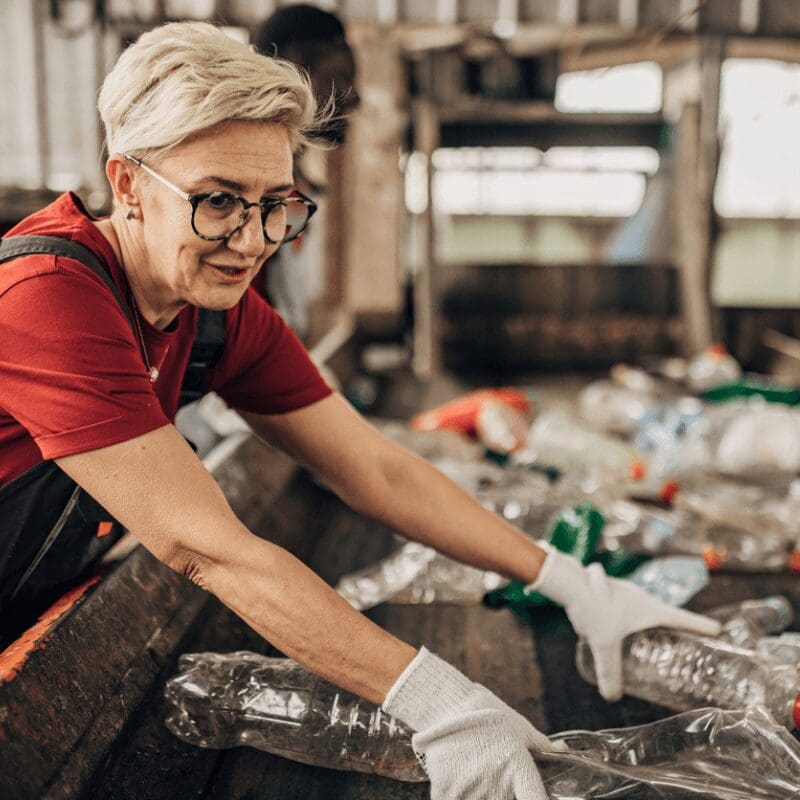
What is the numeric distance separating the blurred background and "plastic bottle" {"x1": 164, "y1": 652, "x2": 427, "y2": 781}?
154 inches

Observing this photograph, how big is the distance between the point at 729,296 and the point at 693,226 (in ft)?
15.6

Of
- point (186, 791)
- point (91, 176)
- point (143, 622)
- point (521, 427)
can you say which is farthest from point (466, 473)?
point (91, 176)

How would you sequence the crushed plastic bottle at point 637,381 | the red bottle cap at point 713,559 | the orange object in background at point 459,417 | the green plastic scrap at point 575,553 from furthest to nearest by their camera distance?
the crushed plastic bottle at point 637,381, the orange object in background at point 459,417, the red bottle cap at point 713,559, the green plastic scrap at point 575,553

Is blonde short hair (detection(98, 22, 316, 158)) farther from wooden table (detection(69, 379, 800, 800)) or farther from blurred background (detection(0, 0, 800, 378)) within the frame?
blurred background (detection(0, 0, 800, 378))

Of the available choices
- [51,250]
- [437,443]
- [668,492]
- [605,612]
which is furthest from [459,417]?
[51,250]

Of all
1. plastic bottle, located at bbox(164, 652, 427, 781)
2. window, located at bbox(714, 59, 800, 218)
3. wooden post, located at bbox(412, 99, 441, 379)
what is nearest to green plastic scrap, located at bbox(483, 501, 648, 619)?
plastic bottle, located at bbox(164, 652, 427, 781)

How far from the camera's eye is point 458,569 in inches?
88.8

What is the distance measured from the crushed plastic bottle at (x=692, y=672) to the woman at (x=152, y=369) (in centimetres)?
52

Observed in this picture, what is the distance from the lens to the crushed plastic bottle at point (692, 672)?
5.39 feet

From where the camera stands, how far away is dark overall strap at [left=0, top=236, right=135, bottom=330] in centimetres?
125

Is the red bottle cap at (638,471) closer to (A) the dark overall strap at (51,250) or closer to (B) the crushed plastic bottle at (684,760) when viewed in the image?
(B) the crushed plastic bottle at (684,760)

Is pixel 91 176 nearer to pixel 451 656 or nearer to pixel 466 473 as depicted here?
pixel 466 473

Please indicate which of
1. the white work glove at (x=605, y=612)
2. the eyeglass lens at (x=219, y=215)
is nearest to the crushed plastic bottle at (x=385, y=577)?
the white work glove at (x=605, y=612)

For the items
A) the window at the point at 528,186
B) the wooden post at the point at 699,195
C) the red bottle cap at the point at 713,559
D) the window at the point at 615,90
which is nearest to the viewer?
the red bottle cap at the point at 713,559
